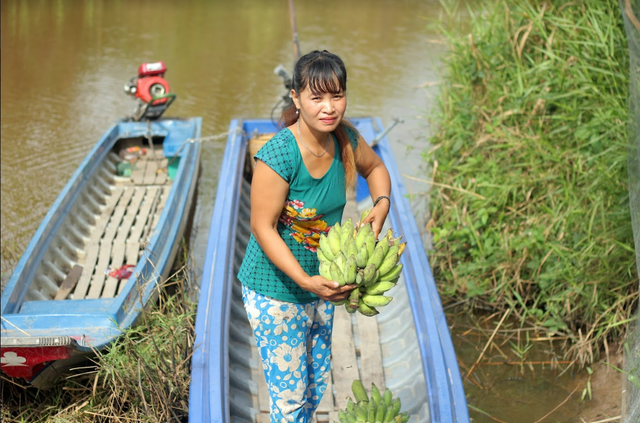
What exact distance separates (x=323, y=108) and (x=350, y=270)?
574 mm

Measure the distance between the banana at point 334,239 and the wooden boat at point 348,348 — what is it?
962 millimetres

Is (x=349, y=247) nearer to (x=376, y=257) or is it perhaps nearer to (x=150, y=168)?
(x=376, y=257)

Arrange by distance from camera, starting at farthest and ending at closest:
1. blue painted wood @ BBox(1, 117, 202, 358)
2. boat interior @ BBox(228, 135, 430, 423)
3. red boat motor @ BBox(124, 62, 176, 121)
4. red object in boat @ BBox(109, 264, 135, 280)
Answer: red boat motor @ BBox(124, 62, 176, 121), red object in boat @ BBox(109, 264, 135, 280), blue painted wood @ BBox(1, 117, 202, 358), boat interior @ BBox(228, 135, 430, 423)

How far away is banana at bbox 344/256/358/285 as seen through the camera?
2.17 metres

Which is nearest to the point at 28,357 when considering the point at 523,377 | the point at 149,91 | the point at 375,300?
the point at 375,300

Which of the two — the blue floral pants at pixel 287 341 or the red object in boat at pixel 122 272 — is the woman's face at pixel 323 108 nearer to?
the blue floral pants at pixel 287 341

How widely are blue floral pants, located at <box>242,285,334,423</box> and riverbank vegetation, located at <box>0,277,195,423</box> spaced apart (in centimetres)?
86

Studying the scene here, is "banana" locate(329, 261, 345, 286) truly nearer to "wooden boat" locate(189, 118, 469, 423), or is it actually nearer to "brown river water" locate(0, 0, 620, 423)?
"wooden boat" locate(189, 118, 469, 423)

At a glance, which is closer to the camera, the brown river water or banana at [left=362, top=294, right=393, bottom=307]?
banana at [left=362, top=294, right=393, bottom=307]

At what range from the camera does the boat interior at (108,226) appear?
4.68 meters

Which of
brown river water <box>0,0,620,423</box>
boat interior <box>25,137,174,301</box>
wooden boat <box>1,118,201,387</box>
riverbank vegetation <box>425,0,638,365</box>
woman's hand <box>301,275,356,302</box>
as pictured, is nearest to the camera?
woman's hand <box>301,275,356,302</box>

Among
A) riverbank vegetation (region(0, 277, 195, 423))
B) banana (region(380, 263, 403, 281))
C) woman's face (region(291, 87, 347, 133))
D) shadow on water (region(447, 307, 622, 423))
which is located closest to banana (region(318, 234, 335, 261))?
banana (region(380, 263, 403, 281))

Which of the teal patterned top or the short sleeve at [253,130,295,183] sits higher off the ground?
the short sleeve at [253,130,295,183]

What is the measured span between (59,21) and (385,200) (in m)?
12.4
